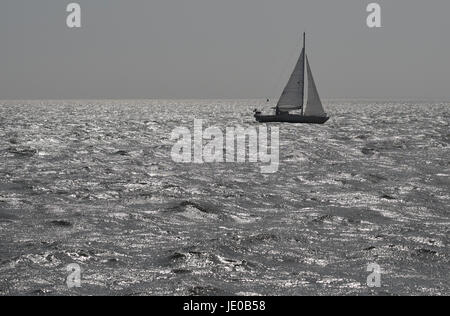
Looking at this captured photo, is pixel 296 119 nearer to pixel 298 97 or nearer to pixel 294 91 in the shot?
pixel 298 97

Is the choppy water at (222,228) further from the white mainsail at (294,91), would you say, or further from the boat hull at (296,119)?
the boat hull at (296,119)

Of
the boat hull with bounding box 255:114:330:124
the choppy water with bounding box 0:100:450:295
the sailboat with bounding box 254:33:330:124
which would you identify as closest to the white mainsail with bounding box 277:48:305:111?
the sailboat with bounding box 254:33:330:124

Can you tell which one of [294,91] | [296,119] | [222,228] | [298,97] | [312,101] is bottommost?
[222,228]

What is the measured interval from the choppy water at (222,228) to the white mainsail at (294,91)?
4427 centimetres

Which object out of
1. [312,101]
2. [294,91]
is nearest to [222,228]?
[294,91]

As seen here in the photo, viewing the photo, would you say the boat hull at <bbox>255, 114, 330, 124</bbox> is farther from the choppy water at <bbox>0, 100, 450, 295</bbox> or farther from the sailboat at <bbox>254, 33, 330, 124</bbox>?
the choppy water at <bbox>0, 100, 450, 295</bbox>

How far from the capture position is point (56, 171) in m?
34.2

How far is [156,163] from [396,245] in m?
23.9

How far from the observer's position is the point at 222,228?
1991cm

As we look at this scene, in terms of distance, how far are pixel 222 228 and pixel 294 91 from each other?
63.4 metres

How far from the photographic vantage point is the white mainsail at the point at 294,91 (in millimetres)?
81438

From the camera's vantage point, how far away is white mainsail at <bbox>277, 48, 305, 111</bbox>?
8144cm

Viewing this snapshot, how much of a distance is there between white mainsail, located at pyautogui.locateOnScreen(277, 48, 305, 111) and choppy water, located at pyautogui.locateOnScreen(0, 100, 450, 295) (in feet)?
145
